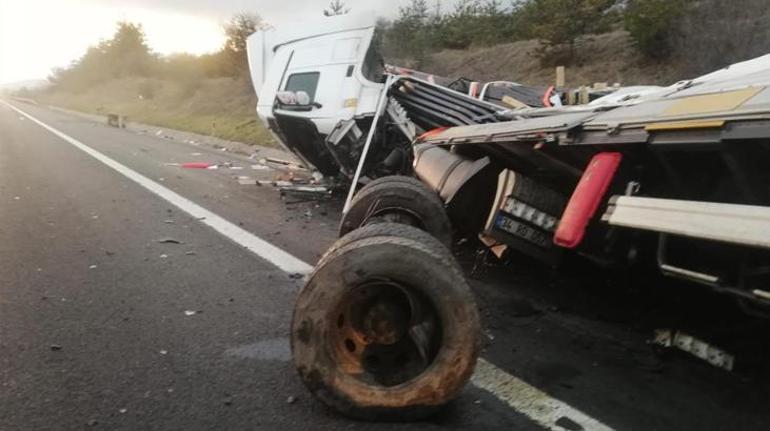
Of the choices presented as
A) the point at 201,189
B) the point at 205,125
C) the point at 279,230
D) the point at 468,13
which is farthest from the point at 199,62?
the point at 279,230

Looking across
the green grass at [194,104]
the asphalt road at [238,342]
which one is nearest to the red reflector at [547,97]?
the asphalt road at [238,342]

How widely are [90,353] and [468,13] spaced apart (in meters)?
21.0

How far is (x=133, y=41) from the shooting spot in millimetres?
63031

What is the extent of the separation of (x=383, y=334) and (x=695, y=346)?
5.51 feet

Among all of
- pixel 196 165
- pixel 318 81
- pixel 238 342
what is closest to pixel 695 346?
pixel 238 342

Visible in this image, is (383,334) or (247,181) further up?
(383,334)

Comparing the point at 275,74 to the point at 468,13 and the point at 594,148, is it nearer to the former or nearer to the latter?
the point at 594,148

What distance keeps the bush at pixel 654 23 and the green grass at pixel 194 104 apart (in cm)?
907

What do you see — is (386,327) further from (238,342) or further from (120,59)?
(120,59)

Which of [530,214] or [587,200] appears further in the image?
[530,214]

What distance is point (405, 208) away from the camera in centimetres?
406

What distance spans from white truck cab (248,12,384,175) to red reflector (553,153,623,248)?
434cm

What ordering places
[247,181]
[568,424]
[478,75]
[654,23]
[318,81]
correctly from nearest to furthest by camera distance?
[568,424], [318,81], [247,181], [654,23], [478,75]

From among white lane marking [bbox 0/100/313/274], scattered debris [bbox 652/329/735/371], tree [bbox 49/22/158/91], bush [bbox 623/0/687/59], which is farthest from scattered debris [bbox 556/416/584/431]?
tree [bbox 49/22/158/91]
